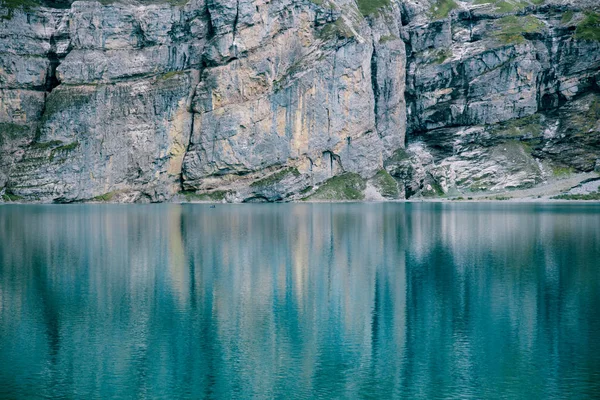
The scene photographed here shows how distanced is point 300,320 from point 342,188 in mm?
154212

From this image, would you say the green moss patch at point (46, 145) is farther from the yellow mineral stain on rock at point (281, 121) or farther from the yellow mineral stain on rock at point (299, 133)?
the yellow mineral stain on rock at point (299, 133)

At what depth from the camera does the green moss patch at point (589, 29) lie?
635ft

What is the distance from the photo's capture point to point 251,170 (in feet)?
607

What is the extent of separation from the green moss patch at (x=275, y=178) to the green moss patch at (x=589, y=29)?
87.4 metres

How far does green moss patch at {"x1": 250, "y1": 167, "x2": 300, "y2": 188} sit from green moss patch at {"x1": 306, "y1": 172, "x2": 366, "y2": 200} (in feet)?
28.2

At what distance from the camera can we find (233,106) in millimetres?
183875

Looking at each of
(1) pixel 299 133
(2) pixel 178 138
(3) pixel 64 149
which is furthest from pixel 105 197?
(1) pixel 299 133

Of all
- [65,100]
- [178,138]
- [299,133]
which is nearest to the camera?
[65,100]

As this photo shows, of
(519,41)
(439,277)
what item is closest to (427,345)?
(439,277)

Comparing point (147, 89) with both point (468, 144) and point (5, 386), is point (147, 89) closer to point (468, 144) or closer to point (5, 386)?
point (468, 144)

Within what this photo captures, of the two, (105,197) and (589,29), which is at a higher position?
(589,29)

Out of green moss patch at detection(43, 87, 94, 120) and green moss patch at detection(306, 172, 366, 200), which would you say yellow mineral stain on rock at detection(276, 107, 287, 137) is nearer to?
green moss patch at detection(306, 172, 366, 200)

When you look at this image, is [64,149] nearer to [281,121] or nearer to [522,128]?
[281,121]

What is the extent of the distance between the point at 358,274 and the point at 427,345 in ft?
59.9
